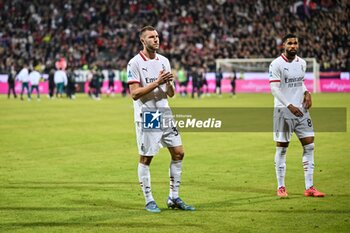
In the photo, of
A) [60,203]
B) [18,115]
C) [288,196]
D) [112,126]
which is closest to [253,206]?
[288,196]

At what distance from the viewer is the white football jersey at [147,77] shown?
10.2 m

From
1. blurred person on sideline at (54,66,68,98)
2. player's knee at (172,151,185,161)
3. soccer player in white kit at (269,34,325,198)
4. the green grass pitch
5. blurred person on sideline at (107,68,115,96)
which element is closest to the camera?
the green grass pitch

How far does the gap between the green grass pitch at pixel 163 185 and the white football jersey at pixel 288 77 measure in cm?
158

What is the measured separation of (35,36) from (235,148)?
4914 cm

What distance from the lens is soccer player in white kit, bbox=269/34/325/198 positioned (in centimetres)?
1166

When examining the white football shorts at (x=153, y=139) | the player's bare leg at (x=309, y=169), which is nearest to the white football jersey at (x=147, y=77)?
the white football shorts at (x=153, y=139)

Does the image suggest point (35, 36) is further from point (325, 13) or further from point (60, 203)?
point (60, 203)

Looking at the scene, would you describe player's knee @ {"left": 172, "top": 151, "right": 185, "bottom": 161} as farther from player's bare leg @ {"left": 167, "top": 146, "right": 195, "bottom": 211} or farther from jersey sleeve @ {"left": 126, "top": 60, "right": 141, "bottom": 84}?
jersey sleeve @ {"left": 126, "top": 60, "right": 141, "bottom": 84}

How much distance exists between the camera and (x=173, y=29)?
210 ft

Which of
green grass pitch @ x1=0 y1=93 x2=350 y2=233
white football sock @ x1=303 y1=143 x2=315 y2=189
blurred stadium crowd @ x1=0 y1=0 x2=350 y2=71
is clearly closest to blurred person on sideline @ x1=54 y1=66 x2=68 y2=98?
blurred stadium crowd @ x1=0 y1=0 x2=350 y2=71

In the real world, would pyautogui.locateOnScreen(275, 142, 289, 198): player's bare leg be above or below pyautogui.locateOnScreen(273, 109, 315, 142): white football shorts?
below

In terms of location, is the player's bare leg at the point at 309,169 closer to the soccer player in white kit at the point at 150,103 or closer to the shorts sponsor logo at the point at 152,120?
the soccer player in white kit at the point at 150,103

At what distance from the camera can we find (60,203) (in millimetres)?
11023

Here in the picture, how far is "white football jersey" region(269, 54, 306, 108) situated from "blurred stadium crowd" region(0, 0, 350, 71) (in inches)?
1716
